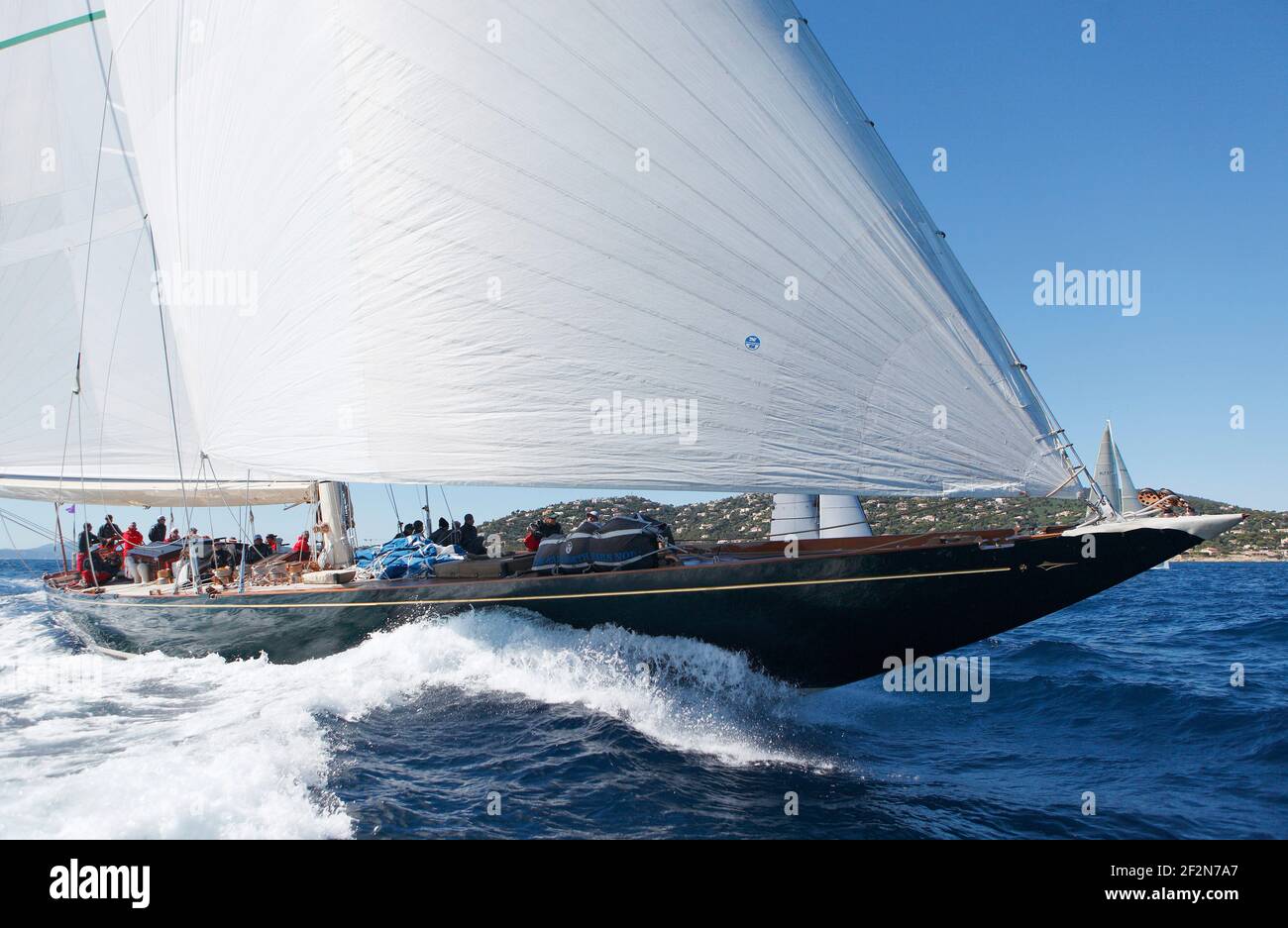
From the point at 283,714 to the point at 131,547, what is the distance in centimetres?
1083

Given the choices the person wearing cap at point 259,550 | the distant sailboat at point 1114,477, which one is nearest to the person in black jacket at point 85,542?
the person wearing cap at point 259,550

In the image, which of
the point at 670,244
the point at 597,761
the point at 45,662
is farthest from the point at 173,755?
the point at 45,662

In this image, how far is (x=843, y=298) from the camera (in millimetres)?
8547

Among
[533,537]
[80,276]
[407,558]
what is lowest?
[407,558]

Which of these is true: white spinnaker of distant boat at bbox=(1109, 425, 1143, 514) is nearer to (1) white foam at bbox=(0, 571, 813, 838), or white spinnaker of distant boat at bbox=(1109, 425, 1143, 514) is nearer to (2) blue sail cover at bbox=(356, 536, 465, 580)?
(1) white foam at bbox=(0, 571, 813, 838)

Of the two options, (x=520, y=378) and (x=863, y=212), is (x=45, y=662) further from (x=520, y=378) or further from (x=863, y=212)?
(x=863, y=212)

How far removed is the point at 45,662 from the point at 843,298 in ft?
54.9

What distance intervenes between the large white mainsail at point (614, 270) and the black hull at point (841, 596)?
0.92 m

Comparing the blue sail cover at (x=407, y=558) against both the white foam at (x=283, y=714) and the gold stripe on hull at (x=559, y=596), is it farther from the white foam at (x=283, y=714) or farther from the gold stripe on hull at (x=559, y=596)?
the white foam at (x=283, y=714)

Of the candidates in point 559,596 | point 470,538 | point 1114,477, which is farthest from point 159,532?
point 1114,477

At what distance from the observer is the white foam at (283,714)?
234 inches

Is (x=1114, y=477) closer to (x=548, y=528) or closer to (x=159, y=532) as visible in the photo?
(x=548, y=528)

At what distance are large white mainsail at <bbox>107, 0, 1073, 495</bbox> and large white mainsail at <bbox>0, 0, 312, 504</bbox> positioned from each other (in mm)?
7843

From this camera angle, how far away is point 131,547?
17031mm
